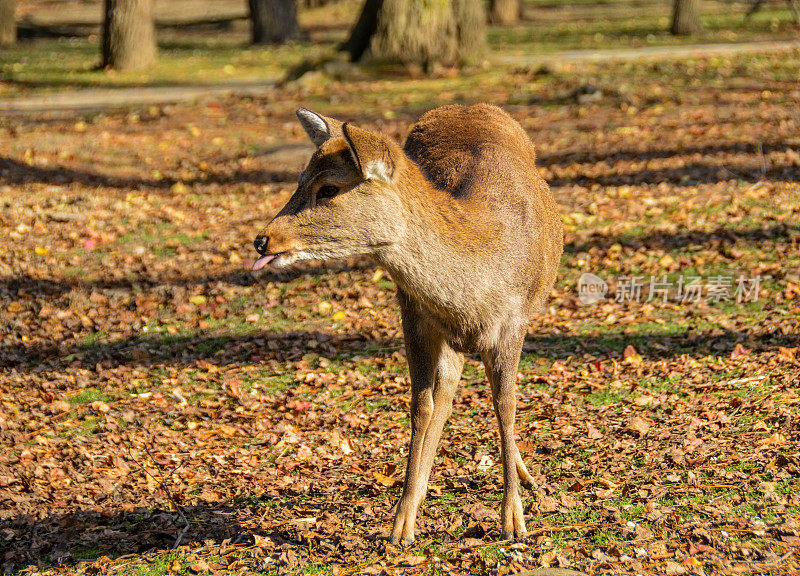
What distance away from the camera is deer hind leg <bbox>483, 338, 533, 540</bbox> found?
491 cm

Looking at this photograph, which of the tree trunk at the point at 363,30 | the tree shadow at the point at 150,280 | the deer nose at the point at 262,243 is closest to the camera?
the deer nose at the point at 262,243

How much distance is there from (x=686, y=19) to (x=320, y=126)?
72.9ft

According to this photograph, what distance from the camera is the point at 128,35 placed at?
2119 centimetres

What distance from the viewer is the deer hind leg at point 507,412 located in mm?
4906

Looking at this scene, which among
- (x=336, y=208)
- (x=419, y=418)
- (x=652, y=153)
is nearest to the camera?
(x=336, y=208)

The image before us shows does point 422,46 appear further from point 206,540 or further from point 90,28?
point 90,28

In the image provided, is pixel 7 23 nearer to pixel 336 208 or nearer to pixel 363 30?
pixel 363 30

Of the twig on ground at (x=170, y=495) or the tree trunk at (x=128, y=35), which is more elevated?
the tree trunk at (x=128, y=35)

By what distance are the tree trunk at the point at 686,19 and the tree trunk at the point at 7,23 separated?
19.8 metres

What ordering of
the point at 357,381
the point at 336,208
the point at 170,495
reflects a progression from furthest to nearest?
the point at 357,381 < the point at 170,495 < the point at 336,208

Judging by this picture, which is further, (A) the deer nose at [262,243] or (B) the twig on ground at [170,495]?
(B) the twig on ground at [170,495]

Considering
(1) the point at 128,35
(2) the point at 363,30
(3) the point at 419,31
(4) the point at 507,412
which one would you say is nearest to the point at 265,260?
(4) the point at 507,412

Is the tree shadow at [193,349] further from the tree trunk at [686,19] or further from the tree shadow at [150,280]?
the tree trunk at [686,19]

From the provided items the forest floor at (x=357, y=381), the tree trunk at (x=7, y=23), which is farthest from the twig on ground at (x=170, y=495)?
the tree trunk at (x=7, y=23)
